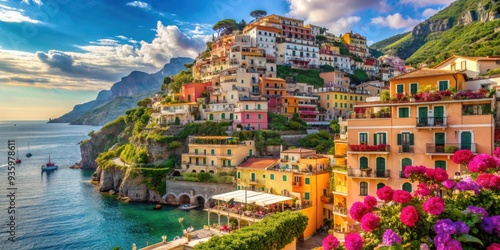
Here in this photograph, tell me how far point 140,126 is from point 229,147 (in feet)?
103

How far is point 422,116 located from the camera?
26.9 metres

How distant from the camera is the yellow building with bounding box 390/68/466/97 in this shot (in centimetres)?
2809

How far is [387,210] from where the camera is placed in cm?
1099

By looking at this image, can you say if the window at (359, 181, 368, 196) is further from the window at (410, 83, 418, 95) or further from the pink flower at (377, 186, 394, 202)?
the pink flower at (377, 186, 394, 202)

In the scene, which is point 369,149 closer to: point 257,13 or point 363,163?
point 363,163

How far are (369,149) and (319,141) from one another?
3131cm

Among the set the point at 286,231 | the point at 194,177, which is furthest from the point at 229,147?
the point at 286,231

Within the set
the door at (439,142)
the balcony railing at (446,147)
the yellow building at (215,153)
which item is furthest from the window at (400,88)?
the yellow building at (215,153)

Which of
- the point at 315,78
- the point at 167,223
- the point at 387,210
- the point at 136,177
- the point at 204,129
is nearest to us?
the point at 387,210

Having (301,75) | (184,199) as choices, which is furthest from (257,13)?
(184,199)

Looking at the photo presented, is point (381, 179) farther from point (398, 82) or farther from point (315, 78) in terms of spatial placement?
point (315, 78)

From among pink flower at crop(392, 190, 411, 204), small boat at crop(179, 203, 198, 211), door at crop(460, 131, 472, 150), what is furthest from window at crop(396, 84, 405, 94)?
small boat at crop(179, 203, 198, 211)

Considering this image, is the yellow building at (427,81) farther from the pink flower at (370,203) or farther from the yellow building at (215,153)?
the yellow building at (215,153)

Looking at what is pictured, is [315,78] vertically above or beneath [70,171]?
above
